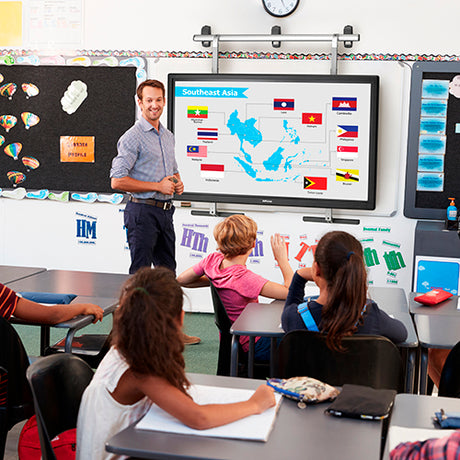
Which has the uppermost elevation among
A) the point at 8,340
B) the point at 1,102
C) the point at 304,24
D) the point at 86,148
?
the point at 304,24

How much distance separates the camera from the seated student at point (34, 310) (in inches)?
95.0

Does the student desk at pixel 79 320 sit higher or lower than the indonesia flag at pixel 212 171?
lower

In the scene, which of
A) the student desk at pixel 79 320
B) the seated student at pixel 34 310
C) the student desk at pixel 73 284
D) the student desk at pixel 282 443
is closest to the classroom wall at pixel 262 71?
the student desk at pixel 73 284

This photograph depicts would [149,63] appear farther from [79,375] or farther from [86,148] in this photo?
[79,375]

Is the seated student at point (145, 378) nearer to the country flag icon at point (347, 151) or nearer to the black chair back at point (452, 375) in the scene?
the black chair back at point (452, 375)

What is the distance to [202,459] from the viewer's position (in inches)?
54.5

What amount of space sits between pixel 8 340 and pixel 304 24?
3441 mm

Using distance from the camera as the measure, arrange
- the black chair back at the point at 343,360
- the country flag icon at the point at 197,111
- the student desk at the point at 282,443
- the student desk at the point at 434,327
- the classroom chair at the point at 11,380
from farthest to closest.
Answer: the country flag icon at the point at 197,111 < the student desk at the point at 434,327 < the classroom chair at the point at 11,380 < the black chair back at the point at 343,360 < the student desk at the point at 282,443

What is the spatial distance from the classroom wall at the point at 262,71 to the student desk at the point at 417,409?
130 inches

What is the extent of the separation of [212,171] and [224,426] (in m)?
3.72

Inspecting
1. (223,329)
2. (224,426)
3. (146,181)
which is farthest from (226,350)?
(146,181)

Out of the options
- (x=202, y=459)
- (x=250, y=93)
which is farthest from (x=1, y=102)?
(x=202, y=459)

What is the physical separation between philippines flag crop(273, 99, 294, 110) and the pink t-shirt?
7.17 feet

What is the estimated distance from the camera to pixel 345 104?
4.86 meters
